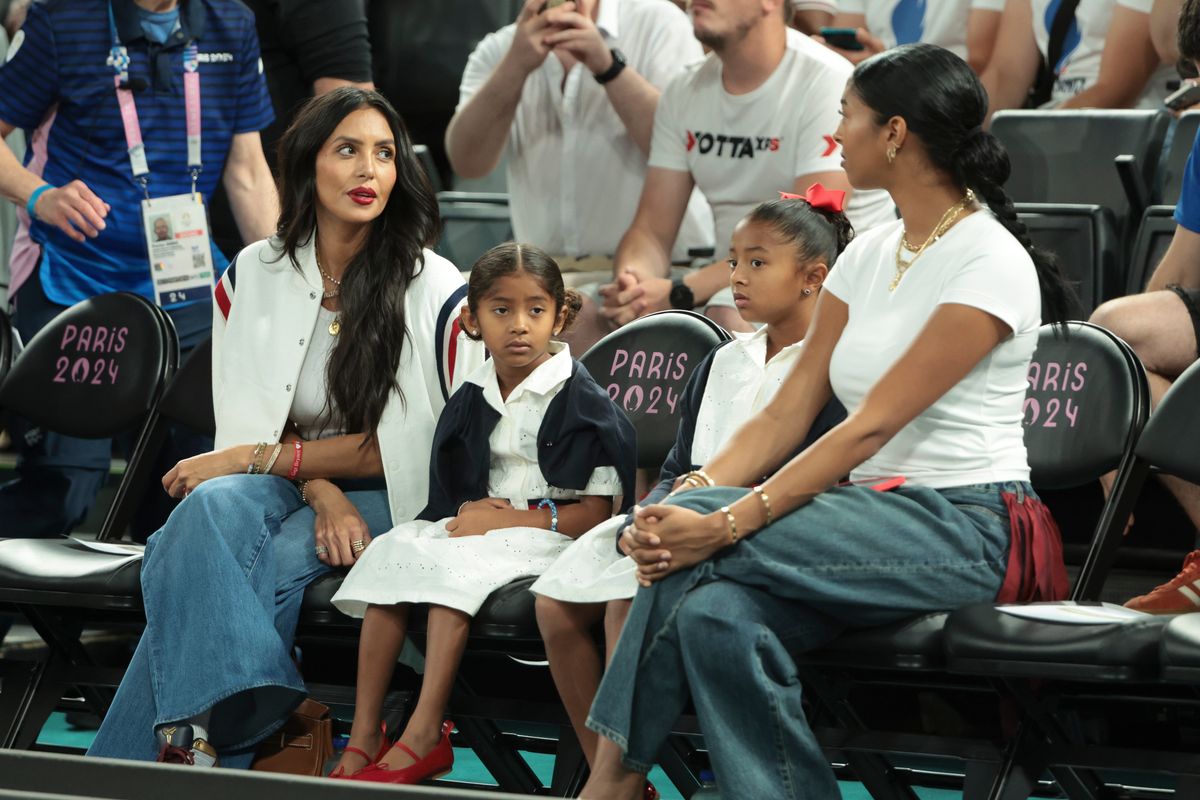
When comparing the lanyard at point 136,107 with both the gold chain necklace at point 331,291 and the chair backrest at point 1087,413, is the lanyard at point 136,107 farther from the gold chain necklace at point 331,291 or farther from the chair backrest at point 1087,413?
the chair backrest at point 1087,413

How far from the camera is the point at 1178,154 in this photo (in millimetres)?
4125

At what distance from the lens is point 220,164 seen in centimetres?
426

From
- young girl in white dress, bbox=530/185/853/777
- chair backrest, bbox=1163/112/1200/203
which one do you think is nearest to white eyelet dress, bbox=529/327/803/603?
young girl in white dress, bbox=530/185/853/777

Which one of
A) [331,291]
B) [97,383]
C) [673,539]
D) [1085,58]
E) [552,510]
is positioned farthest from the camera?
[1085,58]

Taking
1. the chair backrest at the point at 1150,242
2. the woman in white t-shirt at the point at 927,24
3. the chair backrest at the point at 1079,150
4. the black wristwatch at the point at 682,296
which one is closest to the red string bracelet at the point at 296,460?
the black wristwatch at the point at 682,296

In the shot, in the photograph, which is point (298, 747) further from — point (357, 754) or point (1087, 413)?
point (1087, 413)

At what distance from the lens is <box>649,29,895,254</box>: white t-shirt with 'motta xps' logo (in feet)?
13.4

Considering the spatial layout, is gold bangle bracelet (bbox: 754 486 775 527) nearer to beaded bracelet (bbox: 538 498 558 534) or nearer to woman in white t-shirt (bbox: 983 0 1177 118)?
beaded bracelet (bbox: 538 498 558 534)

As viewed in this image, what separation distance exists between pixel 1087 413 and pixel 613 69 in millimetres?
1784

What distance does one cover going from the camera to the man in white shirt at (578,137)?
14.9 feet

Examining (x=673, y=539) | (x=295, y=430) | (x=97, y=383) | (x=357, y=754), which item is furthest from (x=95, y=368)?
(x=673, y=539)

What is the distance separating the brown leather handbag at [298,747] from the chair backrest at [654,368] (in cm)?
91

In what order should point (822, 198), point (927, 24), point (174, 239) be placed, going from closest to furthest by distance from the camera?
point (822, 198), point (174, 239), point (927, 24)

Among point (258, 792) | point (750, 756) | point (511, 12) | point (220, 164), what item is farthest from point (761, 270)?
point (511, 12)
